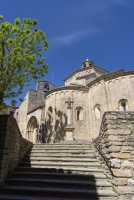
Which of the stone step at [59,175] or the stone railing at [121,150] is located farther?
the stone step at [59,175]

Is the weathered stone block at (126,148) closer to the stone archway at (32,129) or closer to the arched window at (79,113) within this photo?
the arched window at (79,113)

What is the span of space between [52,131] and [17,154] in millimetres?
10809

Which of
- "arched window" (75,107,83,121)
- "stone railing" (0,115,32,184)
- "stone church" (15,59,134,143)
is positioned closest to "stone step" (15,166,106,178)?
"stone railing" (0,115,32,184)

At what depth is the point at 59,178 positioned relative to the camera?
5539 millimetres

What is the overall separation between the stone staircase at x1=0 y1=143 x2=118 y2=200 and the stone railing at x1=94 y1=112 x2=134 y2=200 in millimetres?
347

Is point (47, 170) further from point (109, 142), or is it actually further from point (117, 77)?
point (117, 77)

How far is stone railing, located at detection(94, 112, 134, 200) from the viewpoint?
4133mm

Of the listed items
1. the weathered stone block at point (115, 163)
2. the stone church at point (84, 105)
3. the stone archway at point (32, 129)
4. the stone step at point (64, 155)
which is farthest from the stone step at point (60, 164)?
the stone archway at point (32, 129)

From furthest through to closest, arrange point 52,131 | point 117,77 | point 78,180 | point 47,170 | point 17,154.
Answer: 1. point 52,131
2. point 117,77
3. point 17,154
4. point 47,170
5. point 78,180

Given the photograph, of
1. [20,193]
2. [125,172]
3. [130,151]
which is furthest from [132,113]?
[20,193]

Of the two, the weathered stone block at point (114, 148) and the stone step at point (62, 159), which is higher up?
the weathered stone block at point (114, 148)

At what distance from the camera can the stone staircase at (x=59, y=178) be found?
4445 millimetres

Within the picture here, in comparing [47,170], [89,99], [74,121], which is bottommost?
[47,170]

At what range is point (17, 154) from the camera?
22.2ft
